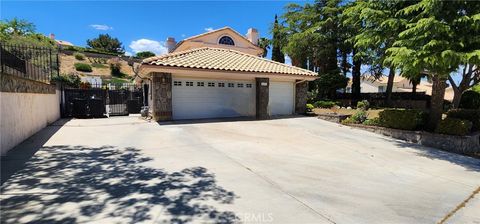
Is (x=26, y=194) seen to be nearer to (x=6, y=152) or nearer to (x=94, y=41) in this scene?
(x=6, y=152)

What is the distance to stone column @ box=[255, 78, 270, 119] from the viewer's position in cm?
1491

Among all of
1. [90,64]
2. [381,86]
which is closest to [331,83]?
[381,86]

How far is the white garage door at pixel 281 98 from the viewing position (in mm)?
16203

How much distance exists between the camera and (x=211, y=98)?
1438 cm

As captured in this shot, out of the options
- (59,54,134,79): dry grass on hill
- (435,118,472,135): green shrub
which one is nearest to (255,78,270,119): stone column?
(435,118,472,135): green shrub

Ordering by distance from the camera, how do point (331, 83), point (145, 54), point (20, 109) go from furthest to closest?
point (145, 54)
point (331, 83)
point (20, 109)

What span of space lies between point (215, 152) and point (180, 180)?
2.33 metres

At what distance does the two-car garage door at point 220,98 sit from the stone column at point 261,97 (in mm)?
616

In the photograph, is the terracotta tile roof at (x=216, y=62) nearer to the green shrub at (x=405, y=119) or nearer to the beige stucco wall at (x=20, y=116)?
the beige stucco wall at (x=20, y=116)

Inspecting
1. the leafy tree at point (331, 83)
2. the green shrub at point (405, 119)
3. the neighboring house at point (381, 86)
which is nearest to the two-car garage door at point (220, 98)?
the green shrub at point (405, 119)

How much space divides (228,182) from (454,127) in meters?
9.88

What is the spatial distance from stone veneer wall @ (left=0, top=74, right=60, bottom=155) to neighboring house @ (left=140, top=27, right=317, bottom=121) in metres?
4.18

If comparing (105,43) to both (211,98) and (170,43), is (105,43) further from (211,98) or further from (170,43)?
(211,98)

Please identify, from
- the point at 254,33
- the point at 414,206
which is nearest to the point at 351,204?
the point at 414,206
